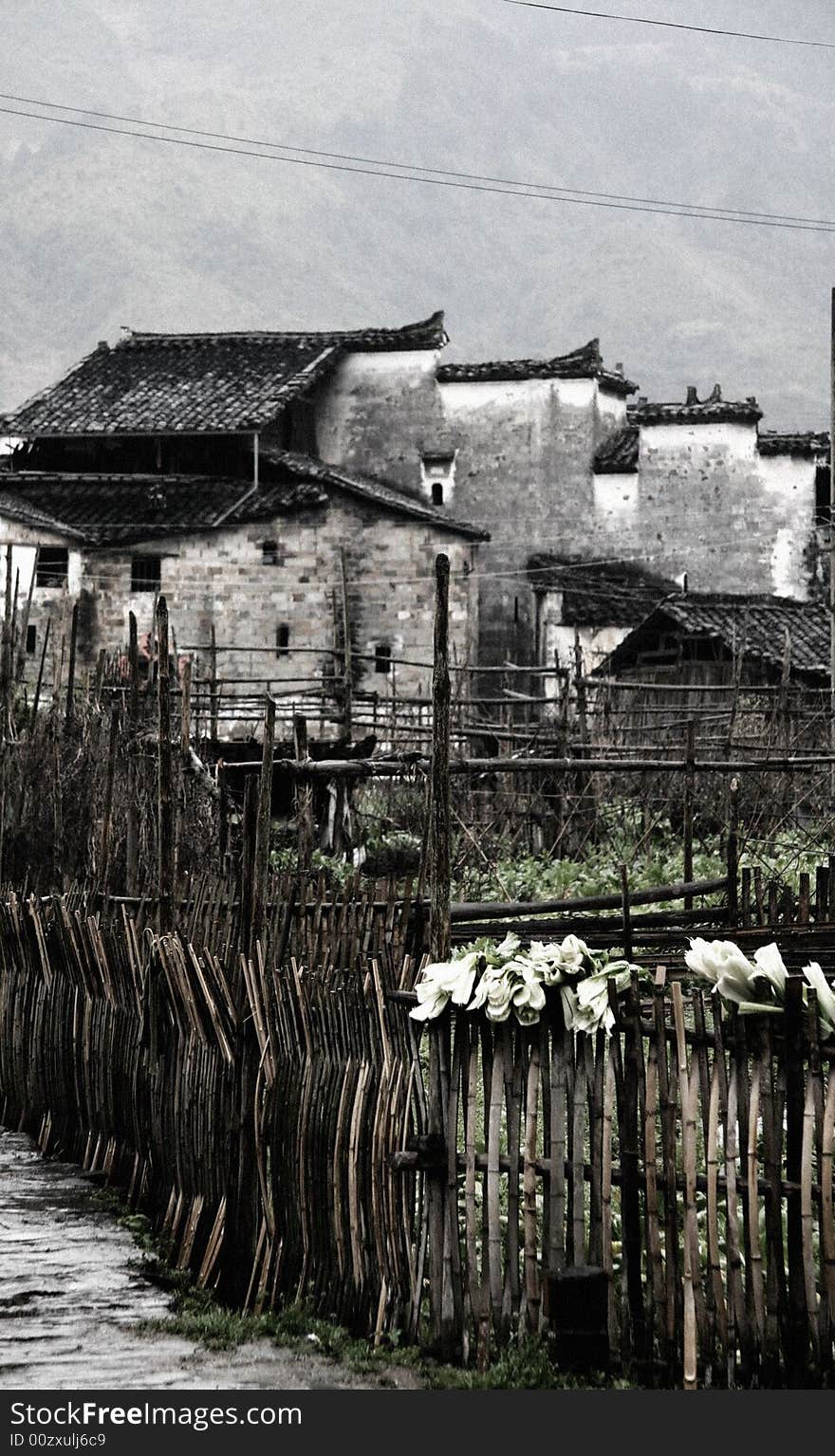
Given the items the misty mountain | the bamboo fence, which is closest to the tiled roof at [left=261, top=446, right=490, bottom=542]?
the bamboo fence

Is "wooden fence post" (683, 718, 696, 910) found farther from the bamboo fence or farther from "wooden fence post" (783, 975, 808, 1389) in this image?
"wooden fence post" (783, 975, 808, 1389)

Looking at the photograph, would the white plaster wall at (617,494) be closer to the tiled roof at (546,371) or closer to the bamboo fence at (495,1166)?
the tiled roof at (546,371)

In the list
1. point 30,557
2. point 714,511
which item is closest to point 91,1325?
point 30,557

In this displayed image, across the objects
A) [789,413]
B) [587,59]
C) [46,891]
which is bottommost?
[46,891]

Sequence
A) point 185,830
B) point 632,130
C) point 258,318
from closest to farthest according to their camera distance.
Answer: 1. point 185,830
2. point 258,318
3. point 632,130

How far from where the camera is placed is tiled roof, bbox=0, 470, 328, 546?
1232 inches

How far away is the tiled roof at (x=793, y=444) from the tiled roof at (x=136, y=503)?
973 centimetres

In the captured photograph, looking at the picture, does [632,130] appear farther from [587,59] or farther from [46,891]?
[46,891]

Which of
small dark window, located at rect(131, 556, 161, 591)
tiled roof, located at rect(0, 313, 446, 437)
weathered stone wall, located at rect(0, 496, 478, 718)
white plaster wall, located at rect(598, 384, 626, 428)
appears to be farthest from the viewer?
white plaster wall, located at rect(598, 384, 626, 428)

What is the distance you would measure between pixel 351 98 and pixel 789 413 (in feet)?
149

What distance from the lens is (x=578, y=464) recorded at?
35.7 meters

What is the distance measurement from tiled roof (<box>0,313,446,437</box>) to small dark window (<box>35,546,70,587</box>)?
9.73 ft

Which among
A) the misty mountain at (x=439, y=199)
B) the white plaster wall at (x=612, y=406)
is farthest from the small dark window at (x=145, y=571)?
the misty mountain at (x=439, y=199)

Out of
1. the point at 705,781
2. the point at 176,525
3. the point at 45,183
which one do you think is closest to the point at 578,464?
the point at 176,525
